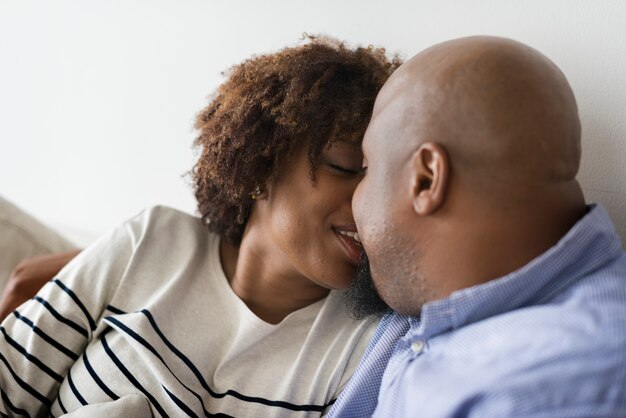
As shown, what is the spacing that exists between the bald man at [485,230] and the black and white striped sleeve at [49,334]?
28.0 inches

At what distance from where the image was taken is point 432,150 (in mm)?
1028

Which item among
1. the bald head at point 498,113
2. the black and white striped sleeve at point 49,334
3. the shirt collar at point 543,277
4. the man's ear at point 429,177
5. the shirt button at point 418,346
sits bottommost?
the black and white striped sleeve at point 49,334

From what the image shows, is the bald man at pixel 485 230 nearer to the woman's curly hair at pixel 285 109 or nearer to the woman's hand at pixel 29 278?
the woman's curly hair at pixel 285 109

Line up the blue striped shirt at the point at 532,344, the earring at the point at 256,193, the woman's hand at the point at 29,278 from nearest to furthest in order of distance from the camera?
1. the blue striped shirt at the point at 532,344
2. the earring at the point at 256,193
3. the woman's hand at the point at 29,278

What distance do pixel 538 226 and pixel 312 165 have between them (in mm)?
505

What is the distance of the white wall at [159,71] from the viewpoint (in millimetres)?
1318

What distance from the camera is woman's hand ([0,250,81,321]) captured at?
170 cm

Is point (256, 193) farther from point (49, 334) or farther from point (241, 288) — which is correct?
point (49, 334)

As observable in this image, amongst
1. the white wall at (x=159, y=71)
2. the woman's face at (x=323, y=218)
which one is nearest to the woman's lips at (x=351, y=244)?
the woman's face at (x=323, y=218)

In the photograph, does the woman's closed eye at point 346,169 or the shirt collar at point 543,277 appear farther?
the woman's closed eye at point 346,169

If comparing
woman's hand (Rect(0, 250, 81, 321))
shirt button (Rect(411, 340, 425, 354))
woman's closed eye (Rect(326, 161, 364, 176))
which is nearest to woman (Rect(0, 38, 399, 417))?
woman's closed eye (Rect(326, 161, 364, 176))

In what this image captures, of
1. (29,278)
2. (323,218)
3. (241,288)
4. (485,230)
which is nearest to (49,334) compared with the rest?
(29,278)

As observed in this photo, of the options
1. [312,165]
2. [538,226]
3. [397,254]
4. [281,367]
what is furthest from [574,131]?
[281,367]

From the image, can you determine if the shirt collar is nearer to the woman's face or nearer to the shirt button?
the shirt button
